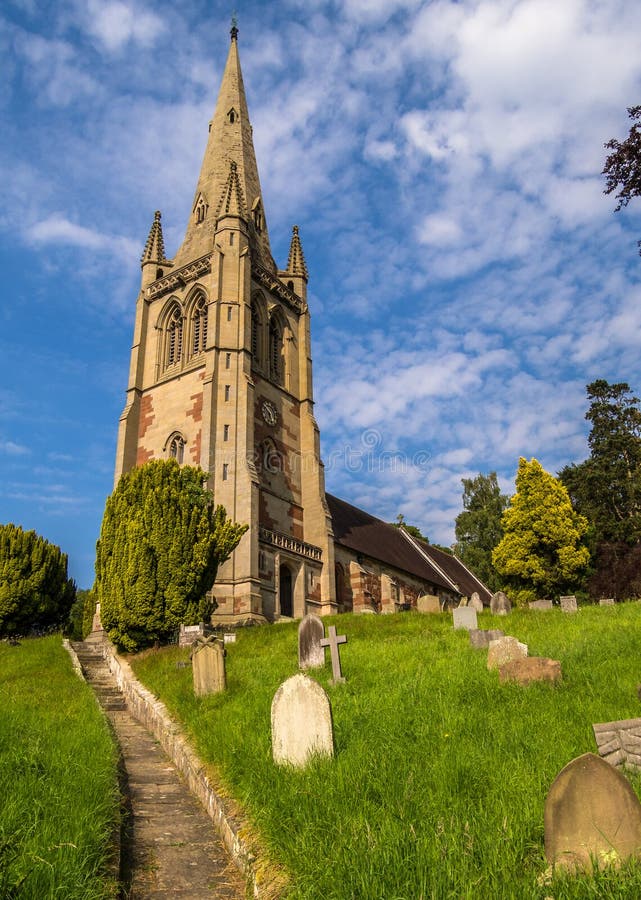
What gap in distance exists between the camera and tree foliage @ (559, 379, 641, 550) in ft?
119

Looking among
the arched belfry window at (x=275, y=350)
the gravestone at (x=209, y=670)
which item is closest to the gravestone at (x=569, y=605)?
the gravestone at (x=209, y=670)

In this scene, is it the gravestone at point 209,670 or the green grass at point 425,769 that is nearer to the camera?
the green grass at point 425,769

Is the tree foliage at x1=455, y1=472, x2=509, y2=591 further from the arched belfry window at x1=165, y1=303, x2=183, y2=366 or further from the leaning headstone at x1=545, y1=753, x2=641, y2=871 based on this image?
the leaning headstone at x1=545, y1=753, x2=641, y2=871

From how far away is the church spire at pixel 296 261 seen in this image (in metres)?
39.3

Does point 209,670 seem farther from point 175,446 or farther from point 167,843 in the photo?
point 175,446

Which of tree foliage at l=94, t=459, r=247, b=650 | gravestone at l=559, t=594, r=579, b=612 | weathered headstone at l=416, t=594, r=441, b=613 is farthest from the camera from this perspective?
weathered headstone at l=416, t=594, r=441, b=613

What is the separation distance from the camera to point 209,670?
440 inches

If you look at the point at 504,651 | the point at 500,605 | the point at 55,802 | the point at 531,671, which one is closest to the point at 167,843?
the point at 55,802

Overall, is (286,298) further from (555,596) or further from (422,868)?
(422,868)

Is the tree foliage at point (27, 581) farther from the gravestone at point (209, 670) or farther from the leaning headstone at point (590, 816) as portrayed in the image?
the leaning headstone at point (590, 816)

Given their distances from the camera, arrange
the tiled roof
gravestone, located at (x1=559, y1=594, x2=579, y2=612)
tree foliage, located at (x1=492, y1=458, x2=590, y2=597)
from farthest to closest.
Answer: the tiled roof
tree foliage, located at (x1=492, y1=458, x2=590, y2=597)
gravestone, located at (x1=559, y1=594, x2=579, y2=612)

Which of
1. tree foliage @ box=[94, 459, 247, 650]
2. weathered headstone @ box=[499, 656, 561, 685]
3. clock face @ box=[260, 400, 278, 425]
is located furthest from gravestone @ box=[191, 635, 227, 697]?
clock face @ box=[260, 400, 278, 425]

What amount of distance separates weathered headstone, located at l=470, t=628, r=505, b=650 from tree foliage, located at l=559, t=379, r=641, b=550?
24643 mm

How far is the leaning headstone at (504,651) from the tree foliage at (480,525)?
36956mm
